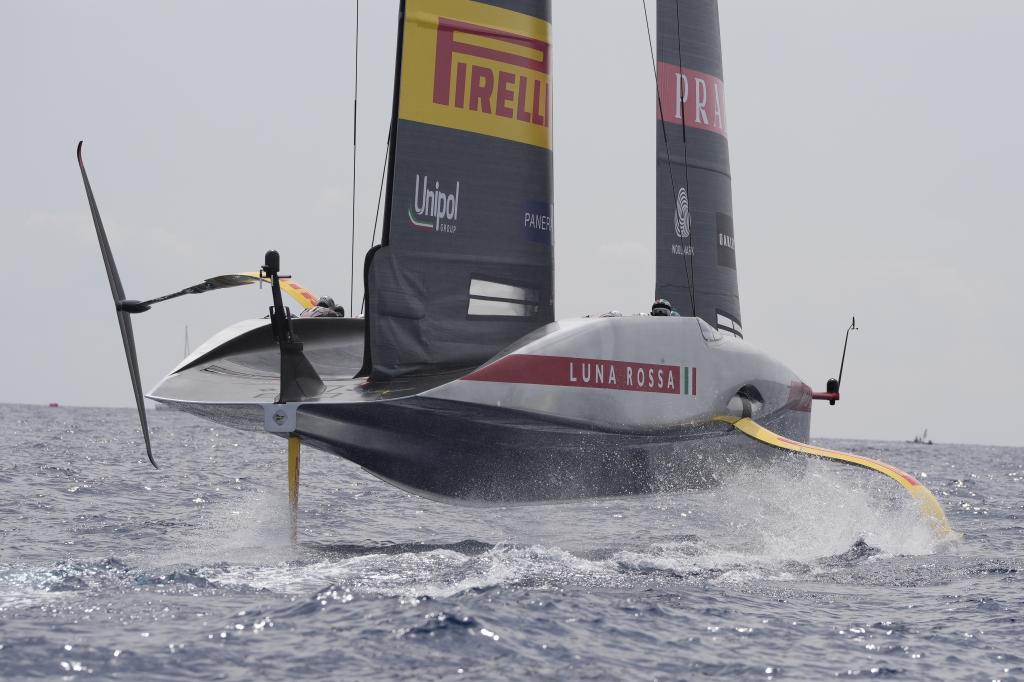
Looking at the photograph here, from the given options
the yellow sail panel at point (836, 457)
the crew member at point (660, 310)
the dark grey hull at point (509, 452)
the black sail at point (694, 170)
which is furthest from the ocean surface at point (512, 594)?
the black sail at point (694, 170)

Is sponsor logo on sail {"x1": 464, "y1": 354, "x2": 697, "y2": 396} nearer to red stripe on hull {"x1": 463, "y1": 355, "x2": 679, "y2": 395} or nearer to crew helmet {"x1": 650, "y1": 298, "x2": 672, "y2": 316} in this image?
red stripe on hull {"x1": 463, "y1": 355, "x2": 679, "y2": 395}

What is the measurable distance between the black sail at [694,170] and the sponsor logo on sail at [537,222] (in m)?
1.92

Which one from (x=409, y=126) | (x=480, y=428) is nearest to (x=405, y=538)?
(x=480, y=428)

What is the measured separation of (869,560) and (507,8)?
5.05m

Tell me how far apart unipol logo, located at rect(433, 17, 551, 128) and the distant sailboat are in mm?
15

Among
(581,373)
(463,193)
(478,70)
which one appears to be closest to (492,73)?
(478,70)

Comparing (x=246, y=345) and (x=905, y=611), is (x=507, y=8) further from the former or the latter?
(x=905, y=611)

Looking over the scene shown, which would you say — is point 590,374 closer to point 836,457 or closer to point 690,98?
point 836,457

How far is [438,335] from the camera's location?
9.02 m

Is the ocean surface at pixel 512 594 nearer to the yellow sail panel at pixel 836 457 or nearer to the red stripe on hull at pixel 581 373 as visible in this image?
the yellow sail panel at pixel 836 457

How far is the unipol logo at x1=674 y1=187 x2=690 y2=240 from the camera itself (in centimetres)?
1167

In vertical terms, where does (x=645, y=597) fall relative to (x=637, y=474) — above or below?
below

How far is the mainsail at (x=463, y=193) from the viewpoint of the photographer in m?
8.86

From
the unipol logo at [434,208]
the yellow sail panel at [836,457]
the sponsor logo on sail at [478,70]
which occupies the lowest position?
the yellow sail panel at [836,457]
